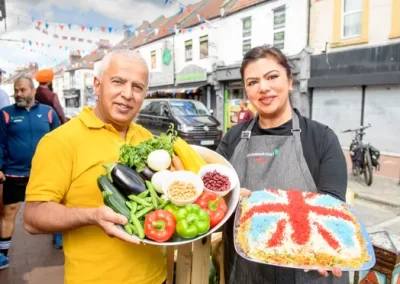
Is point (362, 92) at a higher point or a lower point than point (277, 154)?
higher

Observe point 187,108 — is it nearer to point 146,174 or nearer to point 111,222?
point 146,174

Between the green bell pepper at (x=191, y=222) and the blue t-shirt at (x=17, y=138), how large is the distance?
9.41 ft

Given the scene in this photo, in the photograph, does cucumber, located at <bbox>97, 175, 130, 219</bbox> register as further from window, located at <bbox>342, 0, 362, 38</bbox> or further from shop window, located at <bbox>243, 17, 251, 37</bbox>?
shop window, located at <bbox>243, 17, 251, 37</bbox>

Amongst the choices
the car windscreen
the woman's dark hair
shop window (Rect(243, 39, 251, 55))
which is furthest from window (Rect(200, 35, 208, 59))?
the woman's dark hair

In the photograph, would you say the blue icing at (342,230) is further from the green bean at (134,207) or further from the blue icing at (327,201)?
the green bean at (134,207)

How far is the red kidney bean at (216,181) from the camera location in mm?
1688

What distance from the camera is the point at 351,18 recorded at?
1132 centimetres

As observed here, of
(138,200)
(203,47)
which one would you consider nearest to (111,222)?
(138,200)

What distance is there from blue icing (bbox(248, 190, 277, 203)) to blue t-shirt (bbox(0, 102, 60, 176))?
2942mm

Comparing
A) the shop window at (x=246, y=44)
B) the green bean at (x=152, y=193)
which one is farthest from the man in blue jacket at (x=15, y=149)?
the shop window at (x=246, y=44)

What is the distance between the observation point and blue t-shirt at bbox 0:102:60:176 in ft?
11.8

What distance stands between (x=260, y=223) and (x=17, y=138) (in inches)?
124

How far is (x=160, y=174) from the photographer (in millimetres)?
1638

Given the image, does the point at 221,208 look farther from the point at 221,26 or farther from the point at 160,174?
the point at 221,26
